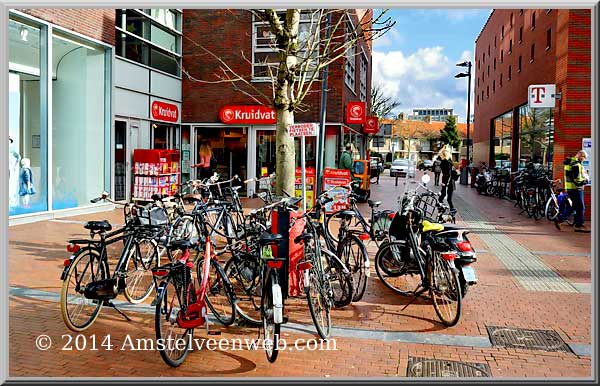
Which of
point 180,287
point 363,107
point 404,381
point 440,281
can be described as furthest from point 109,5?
point 363,107

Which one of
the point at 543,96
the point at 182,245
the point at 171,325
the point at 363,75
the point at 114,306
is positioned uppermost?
the point at 363,75

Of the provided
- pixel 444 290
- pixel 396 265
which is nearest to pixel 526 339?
pixel 444 290

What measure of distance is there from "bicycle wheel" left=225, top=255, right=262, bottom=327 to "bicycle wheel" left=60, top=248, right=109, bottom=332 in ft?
4.10

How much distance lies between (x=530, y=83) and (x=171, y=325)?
2101 centimetres

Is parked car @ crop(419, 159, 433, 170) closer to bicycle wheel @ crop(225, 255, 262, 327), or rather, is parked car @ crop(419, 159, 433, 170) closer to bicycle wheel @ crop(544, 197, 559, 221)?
bicycle wheel @ crop(544, 197, 559, 221)

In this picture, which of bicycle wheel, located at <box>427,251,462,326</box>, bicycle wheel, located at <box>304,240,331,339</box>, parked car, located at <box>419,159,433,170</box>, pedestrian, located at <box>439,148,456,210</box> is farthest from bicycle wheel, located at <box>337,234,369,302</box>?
pedestrian, located at <box>439,148,456,210</box>

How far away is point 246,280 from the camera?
6059 mm

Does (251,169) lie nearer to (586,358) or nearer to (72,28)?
(72,28)

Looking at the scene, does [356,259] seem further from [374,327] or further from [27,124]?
[27,124]

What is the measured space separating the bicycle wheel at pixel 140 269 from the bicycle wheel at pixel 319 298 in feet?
5.90

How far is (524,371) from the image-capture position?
4.56 metres

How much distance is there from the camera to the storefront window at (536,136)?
18.0m

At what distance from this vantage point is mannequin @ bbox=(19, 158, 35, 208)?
12281 millimetres

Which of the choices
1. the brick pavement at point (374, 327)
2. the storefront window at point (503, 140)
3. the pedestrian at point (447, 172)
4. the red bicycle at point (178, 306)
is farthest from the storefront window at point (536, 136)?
the red bicycle at point (178, 306)
